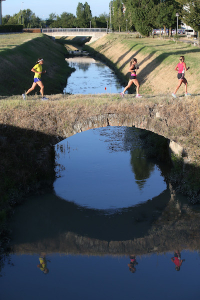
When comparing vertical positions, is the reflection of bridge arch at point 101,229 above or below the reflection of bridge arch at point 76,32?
below

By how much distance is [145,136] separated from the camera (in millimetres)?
22094

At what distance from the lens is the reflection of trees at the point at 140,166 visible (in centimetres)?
1714

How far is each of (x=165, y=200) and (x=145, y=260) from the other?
4006 mm

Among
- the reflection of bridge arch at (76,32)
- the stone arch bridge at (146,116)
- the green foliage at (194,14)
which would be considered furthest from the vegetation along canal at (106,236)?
the reflection of bridge arch at (76,32)

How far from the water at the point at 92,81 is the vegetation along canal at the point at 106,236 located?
16247mm

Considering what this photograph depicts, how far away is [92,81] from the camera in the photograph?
4256 cm

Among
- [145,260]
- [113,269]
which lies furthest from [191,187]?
[113,269]

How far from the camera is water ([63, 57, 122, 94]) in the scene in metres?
35.8

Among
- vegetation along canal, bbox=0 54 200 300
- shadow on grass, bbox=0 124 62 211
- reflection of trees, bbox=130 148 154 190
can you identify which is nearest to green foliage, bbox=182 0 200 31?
reflection of trees, bbox=130 148 154 190

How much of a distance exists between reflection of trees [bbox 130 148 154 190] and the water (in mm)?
13275

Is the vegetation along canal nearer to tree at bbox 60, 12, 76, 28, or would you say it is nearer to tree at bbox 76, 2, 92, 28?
tree at bbox 76, 2, 92, 28

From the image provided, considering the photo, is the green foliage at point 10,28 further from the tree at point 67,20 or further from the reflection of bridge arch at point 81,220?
the reflection of bridge arch at point 81,220

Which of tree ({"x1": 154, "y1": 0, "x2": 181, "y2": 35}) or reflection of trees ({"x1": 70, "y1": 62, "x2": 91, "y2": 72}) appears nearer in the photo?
reflection of trees ({"x1": 70, "y1": 62, "x2": 91, "y2": 72})

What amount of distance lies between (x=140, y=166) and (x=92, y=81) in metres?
25.7
